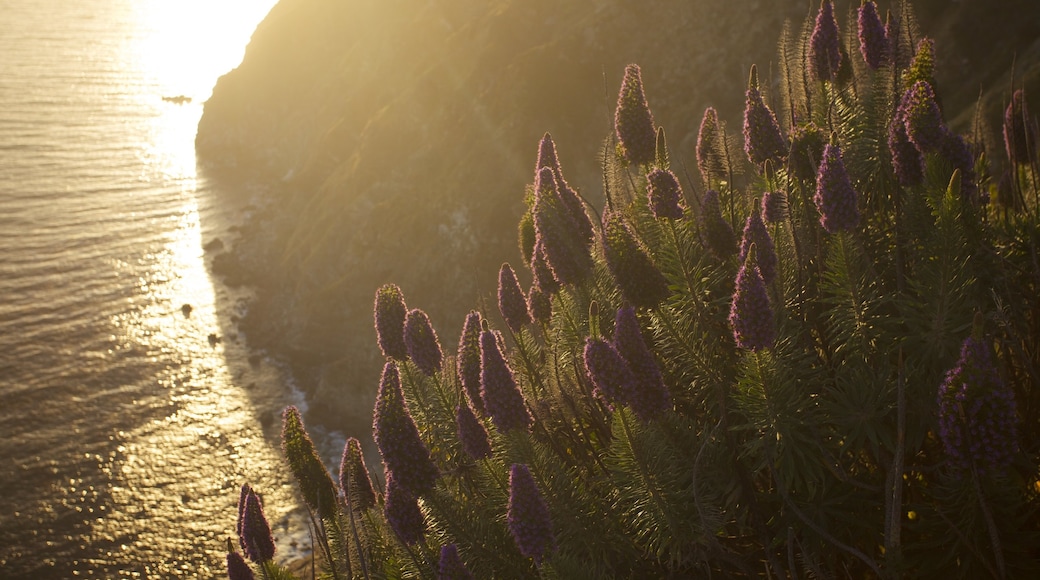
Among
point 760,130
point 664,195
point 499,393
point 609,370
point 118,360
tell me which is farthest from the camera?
point 118,360

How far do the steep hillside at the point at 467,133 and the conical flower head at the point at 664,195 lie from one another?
3133 centimetres

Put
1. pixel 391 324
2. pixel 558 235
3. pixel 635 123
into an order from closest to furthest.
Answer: pixel 558 235
pixel 391 324
pixel 635 123

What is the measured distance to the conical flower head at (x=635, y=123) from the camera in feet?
22.9

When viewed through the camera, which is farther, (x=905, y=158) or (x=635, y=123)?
(x=635, y=123)

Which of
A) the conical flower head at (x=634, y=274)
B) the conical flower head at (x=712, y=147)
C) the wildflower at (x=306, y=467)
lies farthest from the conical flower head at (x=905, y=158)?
the wildflower at (x=306, y=467)

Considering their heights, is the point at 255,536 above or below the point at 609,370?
below

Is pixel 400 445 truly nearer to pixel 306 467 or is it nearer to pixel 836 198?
pixel 306 467

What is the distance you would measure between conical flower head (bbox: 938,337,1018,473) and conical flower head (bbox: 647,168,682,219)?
8.12ft

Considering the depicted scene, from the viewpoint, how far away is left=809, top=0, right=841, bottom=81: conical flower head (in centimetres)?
675

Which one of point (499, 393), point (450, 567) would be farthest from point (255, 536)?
point (499, 393)

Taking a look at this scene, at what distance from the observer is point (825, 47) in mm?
6848

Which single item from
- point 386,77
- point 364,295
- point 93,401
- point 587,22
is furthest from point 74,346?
point 587,22

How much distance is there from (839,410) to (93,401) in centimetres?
4659

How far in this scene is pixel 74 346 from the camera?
158ft
